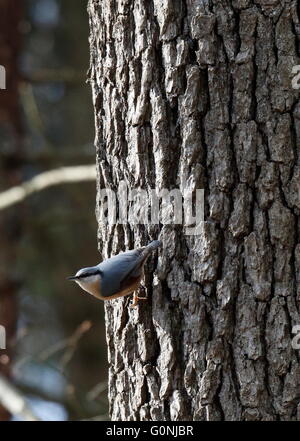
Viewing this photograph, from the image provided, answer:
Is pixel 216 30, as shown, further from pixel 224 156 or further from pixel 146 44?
pixel 224 156

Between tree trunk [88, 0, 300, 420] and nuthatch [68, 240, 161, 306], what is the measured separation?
62 millimetres

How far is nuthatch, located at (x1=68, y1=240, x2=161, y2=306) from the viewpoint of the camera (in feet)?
6.48

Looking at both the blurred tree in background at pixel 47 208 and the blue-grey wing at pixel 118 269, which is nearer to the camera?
the blue-grey wing at pixel 118 269

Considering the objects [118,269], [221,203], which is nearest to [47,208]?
[118,269]

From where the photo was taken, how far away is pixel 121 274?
1.98m

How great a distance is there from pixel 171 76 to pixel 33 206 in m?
4.51

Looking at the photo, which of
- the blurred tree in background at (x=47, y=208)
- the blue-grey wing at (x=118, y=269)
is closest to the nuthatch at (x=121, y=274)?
the blue-grey wing at (x=118, y=269)

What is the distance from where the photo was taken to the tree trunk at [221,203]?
189cm

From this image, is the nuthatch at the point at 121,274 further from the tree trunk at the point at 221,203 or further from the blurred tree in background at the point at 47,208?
the blurred tree in background at the point at 47,208

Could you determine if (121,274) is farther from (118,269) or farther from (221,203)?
(221,203)

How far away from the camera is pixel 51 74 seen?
4.90 meters

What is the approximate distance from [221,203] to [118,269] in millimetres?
344

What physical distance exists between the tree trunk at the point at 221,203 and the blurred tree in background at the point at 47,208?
2.39 metres

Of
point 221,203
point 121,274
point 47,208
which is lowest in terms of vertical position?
point 121,274
